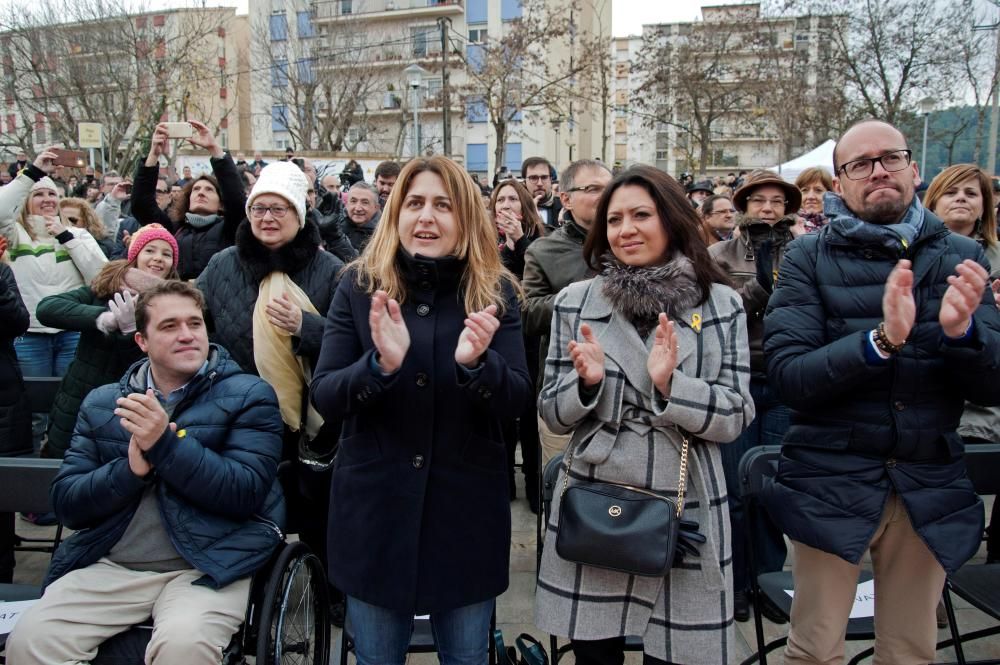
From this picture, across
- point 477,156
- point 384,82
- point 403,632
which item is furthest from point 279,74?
point 403,632

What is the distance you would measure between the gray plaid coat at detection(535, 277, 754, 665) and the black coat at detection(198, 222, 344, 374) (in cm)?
142

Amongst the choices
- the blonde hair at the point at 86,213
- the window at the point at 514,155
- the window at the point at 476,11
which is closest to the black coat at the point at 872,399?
the blonde hair at the point at 86,213

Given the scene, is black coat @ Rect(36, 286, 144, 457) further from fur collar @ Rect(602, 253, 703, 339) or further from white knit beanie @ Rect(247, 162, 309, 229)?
fur collar @ Rect(602, 253, 703, 339)

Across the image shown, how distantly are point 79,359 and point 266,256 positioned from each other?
131cm

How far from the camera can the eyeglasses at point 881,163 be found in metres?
2.29

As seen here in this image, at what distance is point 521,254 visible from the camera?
4.51 metres

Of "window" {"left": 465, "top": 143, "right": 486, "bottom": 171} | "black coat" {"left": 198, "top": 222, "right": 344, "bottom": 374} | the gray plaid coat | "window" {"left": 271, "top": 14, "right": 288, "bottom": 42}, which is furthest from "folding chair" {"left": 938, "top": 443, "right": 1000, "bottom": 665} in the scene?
"window" {"left": 465, "top": 143, "right": 486, "bottom": 171}

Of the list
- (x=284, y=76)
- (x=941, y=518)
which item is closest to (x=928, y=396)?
(x=941, y=518)

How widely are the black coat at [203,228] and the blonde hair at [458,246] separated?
84.3 inches

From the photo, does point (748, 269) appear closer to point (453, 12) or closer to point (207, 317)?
point (207, 317)

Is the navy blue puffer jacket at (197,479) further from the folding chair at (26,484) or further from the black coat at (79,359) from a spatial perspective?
the black coat at (79,359)

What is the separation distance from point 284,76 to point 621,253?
3231cm

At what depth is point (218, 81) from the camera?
32.3 metres

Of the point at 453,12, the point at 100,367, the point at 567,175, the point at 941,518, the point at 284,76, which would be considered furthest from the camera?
the point at 453,12
